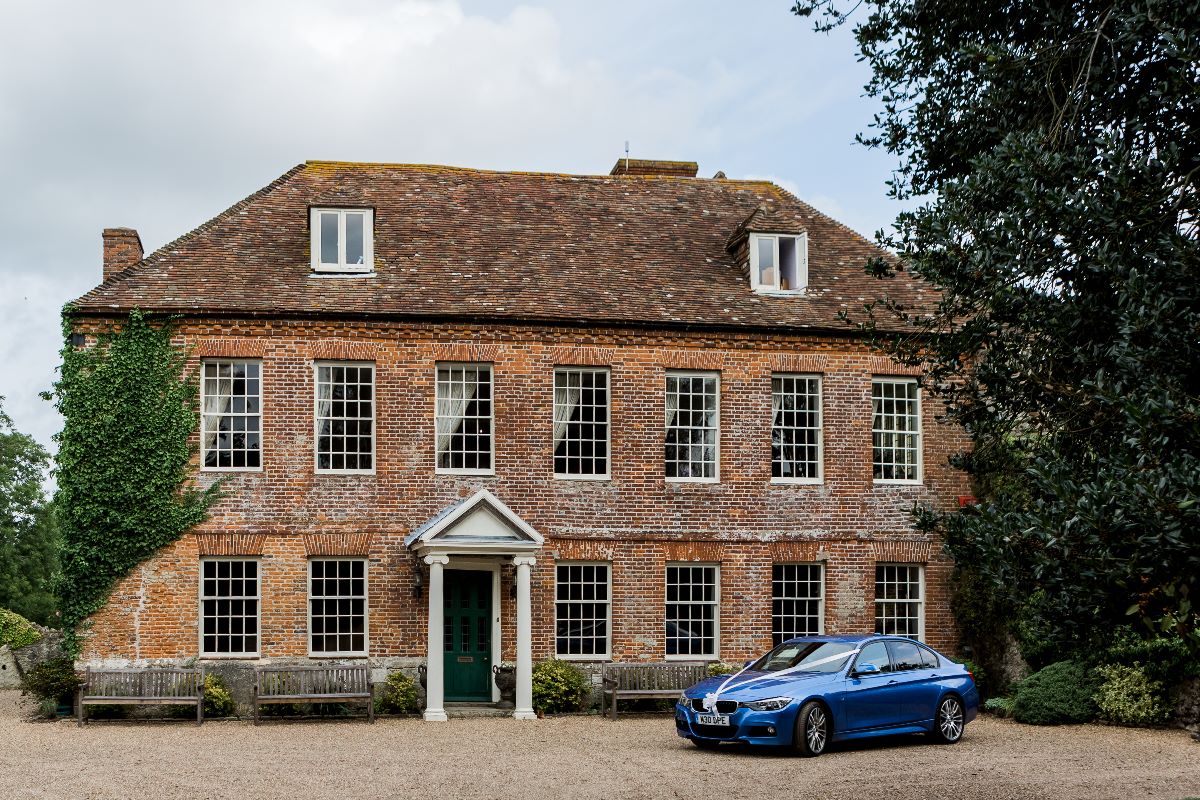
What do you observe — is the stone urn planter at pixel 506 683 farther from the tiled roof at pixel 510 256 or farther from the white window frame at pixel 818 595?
the tiled roof at pixel 510 256

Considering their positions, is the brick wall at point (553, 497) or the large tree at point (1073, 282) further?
the brick wall at point (553, 497)

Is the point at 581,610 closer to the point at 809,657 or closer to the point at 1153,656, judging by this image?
the point at 809,657

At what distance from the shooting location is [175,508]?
22516 mm

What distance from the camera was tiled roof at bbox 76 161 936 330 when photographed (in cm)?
2350

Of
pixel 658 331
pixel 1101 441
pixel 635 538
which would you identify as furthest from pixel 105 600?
pixel 1101 441

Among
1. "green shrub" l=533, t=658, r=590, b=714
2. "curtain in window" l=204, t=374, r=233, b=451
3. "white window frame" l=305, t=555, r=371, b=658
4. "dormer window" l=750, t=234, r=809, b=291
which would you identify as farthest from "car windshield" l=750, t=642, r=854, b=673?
"curtain in window" l=204, t=374, r=233, b=451

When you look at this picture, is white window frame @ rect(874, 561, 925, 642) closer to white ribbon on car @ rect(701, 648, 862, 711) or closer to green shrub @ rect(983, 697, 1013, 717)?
green shrub @ rect(983, 697, 1013, 717)

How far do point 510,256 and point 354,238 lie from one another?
300cm

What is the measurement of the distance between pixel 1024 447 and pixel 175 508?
1558 centimetres

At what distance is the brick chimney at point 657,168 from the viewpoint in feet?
98.2

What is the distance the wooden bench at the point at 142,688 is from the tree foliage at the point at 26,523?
30249mm

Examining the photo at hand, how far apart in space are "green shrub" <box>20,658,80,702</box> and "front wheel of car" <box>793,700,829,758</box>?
12160 millimetres

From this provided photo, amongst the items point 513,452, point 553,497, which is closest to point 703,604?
point 553,497

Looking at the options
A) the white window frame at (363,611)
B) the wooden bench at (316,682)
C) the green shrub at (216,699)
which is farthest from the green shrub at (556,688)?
the green shrub at (216,699)
